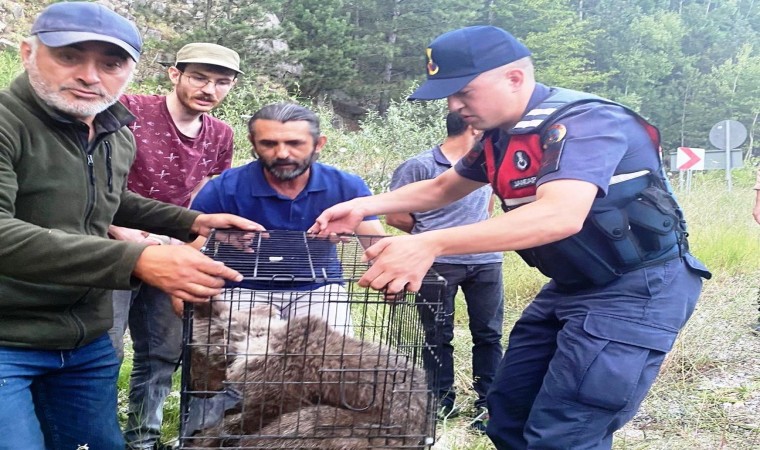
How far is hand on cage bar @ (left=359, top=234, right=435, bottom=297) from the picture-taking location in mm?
1791

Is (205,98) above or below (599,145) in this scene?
above

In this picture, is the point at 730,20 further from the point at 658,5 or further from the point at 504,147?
the point at 504,147

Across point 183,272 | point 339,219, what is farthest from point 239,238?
point 183,272

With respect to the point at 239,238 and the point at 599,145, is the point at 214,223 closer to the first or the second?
the point at 239,238

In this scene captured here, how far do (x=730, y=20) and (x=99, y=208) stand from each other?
52.1 m

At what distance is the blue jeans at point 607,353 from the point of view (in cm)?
211

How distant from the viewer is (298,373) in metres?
2.19

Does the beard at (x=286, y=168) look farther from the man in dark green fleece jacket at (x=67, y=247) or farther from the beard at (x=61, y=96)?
the beard at (x=61, y=96)

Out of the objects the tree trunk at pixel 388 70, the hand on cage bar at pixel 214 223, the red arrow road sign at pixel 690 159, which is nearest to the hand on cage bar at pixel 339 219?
the hand on cage bar at pixel 214 223

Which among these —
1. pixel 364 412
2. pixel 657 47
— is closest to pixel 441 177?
pixel 364 412

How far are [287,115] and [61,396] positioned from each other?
160 centimetres

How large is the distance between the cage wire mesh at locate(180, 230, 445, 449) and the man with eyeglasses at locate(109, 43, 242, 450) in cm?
76

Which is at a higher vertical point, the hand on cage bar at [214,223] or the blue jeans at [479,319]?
the hand on cage bar at [214,223]

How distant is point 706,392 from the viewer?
3875 millimetres
